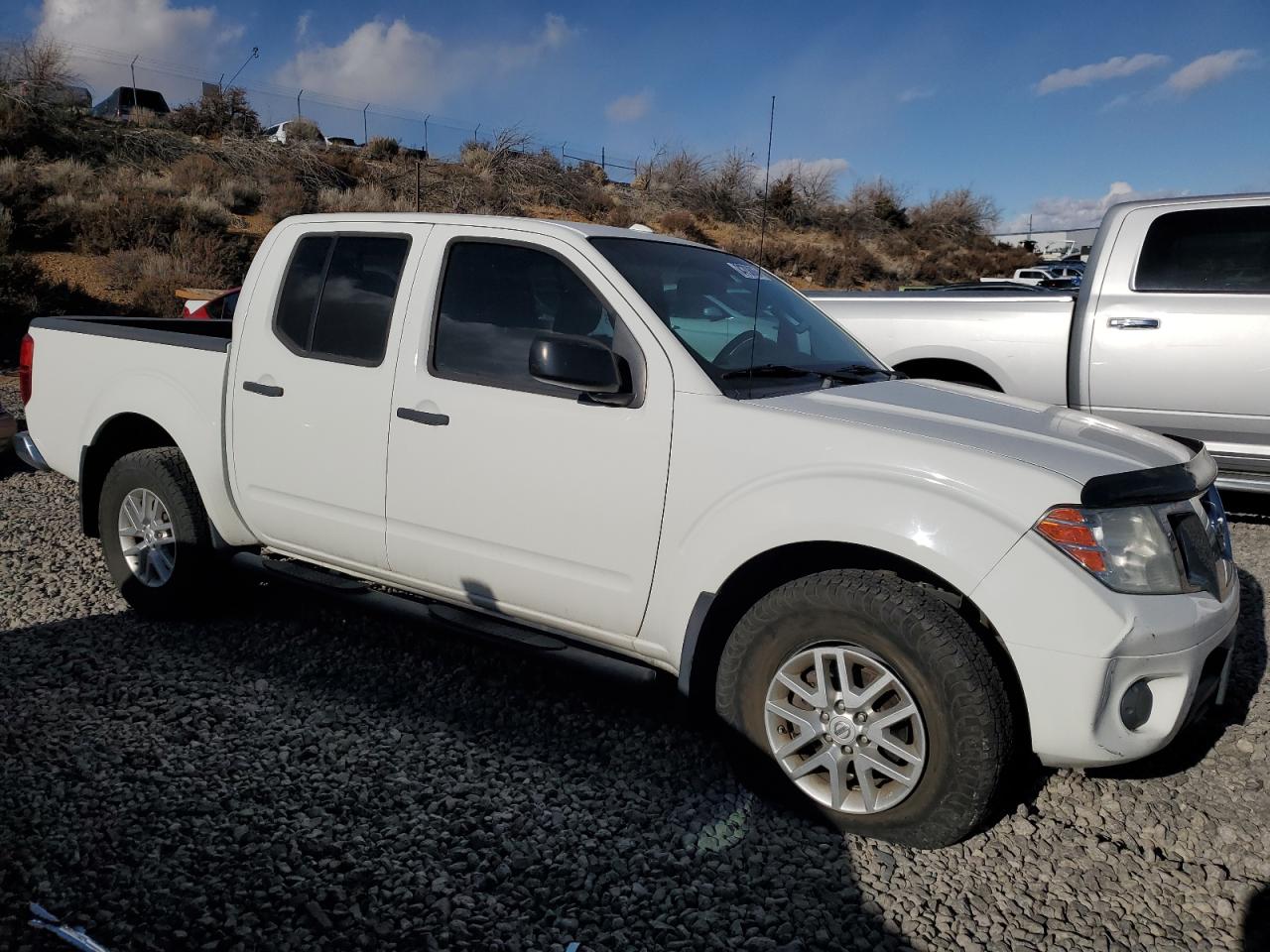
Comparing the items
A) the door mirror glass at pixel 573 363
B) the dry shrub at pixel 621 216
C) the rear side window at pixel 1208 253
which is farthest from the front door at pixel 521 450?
the dry shrub at pixel 621 216

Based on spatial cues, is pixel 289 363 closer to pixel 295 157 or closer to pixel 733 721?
pixel 733 721

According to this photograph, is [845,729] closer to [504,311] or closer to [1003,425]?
[1003,425]

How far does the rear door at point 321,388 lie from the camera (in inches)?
149

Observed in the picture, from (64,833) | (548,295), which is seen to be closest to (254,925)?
(64,833)

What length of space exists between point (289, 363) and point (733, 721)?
235 cm

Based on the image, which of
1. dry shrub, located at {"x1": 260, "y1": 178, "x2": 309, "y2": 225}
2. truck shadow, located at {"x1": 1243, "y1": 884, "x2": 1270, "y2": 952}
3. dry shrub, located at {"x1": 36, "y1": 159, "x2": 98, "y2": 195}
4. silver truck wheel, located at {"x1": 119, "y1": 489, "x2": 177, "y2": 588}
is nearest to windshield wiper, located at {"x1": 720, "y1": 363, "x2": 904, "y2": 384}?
truck shadow, located at {"x1": 1243, "y1": 884, "x2": 1270, "y2": 952}

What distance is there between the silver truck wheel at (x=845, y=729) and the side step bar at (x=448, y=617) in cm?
48

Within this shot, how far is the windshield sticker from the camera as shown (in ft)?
13.4

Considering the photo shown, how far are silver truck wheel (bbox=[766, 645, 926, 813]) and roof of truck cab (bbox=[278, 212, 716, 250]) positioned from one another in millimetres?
1771

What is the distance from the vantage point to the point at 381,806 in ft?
10.3

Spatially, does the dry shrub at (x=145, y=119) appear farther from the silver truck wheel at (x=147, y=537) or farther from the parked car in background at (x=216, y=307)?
the silver truck wheel at (x=147, y=537)

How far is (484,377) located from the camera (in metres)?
3.52

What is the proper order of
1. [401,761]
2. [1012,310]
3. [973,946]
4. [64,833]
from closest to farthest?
1. [973,946]
2. [64,833]
3. [401,761]
4. [1012,310]

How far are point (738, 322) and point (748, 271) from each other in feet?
2.12
